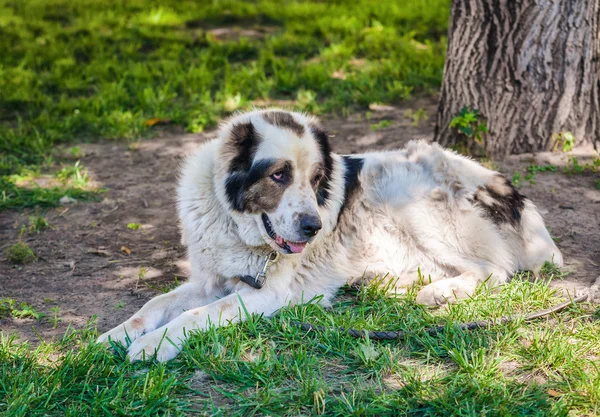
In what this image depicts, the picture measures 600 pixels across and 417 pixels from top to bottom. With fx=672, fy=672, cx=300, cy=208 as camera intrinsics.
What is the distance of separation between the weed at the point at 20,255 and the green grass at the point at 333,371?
130cm

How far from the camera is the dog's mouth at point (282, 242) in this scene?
400 centimetres

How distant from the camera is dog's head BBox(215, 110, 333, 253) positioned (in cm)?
392

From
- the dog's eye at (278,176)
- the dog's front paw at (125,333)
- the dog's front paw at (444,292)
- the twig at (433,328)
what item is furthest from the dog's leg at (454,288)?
the dog's front paw at (125,333)

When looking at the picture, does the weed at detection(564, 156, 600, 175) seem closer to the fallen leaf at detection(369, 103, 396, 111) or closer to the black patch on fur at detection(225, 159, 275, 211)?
the fallen leaf at detection(369, 103, 396, 111)

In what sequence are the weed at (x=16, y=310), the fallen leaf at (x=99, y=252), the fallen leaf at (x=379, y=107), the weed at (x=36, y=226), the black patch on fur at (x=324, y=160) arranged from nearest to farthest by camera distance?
1. the weed at (x=16, y=310)
2. the black patch on fur at (x=324, y=160)
3. the fallen leaf at (x=99, y=252)
4. the weed at (x=36, y=226)
5. the fallen leaf at (x=379, y=107)

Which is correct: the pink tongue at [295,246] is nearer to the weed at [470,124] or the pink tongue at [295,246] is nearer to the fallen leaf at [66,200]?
the weed at [470,124]

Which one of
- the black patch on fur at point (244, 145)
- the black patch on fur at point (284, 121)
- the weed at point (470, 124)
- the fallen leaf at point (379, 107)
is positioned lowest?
the fallen leaf at point (379, 107)

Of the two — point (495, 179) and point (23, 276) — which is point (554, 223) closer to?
point (495, 179)

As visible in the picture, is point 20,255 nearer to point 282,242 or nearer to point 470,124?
point 282,242

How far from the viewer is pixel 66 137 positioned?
7.18m

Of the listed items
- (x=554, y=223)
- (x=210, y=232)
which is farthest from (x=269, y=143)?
(x=554, y=223)

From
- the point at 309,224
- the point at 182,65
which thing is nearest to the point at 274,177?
the point at 309,224

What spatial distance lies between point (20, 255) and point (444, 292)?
9.92ft

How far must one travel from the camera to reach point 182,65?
8.94 meters
